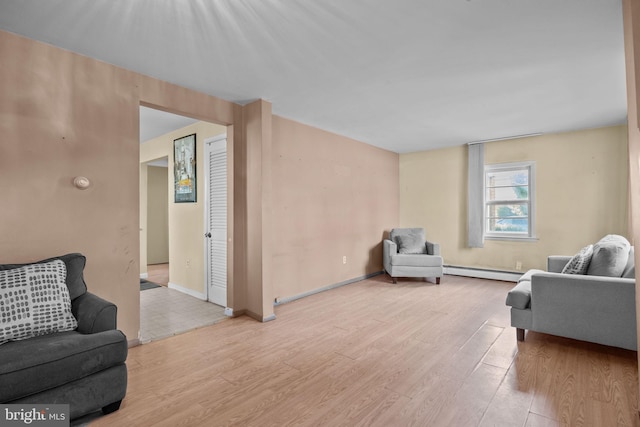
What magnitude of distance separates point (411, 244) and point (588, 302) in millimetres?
3092

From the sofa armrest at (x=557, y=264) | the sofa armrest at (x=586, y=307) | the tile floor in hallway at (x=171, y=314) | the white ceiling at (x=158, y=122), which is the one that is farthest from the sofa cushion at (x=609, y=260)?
the white ceiling at (x=158, y=122)

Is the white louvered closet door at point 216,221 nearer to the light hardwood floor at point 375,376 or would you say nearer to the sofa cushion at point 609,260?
the light hardwood floor at point 375,376

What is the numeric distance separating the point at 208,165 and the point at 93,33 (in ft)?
7.26

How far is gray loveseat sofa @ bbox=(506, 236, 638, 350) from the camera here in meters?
2.56

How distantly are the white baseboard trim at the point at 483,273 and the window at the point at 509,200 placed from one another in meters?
0.63

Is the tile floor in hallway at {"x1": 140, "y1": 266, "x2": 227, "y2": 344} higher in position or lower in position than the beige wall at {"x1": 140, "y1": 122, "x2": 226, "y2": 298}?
lower

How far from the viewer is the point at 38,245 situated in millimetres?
2359

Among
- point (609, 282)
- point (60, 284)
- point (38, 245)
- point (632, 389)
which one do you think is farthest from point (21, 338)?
point (609, 282)

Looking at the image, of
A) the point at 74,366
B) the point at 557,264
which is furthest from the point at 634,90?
the point at 74,366

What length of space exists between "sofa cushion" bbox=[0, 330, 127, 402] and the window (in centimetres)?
584

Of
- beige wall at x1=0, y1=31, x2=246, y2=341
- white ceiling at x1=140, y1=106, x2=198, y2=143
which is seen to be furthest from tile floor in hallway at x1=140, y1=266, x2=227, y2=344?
white ceiling at x1=140, y1=106, x2=198, y2=143

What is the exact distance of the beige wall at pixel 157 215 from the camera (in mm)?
7770

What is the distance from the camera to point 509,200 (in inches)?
220

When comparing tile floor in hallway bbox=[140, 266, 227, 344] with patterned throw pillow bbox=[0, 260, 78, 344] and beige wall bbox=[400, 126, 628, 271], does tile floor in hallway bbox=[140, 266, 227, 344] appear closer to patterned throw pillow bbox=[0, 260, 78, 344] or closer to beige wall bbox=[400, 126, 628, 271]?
patterned throw pillow bbox=[0, 260, 78, 344]
